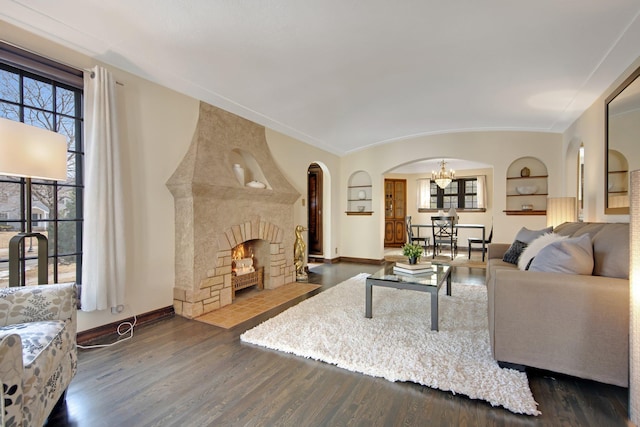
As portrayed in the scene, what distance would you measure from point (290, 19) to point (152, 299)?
2.94 meters

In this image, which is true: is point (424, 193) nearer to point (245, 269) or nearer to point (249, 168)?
point (249, 168)

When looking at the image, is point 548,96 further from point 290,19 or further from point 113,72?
point 113,72

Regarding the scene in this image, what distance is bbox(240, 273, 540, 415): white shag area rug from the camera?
6.14 feet

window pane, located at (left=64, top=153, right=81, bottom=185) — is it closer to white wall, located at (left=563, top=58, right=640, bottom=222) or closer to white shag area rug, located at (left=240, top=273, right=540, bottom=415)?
white shag area rug, located at (left=240, top=273, right=540, bottom=415)

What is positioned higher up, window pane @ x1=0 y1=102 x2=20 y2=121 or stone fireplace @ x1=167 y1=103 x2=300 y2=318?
window pane @ x1=0 y1=102 x2=20 y2=121

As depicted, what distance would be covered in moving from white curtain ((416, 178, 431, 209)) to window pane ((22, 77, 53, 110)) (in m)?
8.93

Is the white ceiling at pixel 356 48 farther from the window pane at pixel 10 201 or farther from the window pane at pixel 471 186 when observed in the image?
the window pane at pixel 471 186

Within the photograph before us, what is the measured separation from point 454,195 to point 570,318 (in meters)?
7.89

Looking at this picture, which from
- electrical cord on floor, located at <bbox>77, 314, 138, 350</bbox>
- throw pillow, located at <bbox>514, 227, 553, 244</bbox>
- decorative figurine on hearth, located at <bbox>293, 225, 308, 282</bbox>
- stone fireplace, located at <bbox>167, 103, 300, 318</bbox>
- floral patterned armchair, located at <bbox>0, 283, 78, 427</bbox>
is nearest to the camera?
floral patterned armchair, located at <bbox>0, 283, 78, 427</bbox>

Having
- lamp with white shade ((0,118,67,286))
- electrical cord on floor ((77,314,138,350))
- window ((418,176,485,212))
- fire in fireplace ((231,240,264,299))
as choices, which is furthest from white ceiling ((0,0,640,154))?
window ((418,176,485,212))

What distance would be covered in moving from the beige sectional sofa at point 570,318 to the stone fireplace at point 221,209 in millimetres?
2761

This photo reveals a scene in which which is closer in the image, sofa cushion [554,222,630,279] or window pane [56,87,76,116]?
sofa cushion [554,222,630,279]

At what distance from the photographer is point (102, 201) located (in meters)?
2.52

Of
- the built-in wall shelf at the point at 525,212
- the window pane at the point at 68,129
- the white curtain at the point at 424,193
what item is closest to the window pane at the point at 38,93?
the window pane at the point at 68,129
